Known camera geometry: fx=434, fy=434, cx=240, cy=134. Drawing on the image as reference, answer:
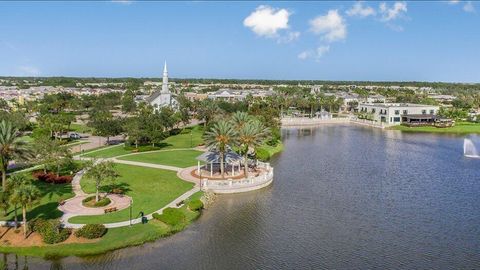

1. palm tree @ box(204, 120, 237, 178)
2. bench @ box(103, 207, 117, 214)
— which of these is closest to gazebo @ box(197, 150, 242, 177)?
palm tree @ box(204, 120, 237, 178)

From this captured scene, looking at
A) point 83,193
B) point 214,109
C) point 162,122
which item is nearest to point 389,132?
point 214,109

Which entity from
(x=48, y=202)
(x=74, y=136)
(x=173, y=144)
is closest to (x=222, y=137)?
(x=48, y=202)

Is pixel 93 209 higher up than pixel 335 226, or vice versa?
pixel 93 209

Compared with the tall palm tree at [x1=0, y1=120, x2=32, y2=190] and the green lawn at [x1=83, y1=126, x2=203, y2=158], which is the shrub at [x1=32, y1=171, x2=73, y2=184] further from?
the green lawn at [x1=83, y1=126, x2=203, y2=158]

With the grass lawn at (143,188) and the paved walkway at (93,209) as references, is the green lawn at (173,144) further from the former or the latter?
the paved walkway at (93,209)

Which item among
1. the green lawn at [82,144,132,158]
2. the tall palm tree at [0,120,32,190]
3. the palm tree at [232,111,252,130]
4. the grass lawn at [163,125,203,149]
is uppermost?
the palm tree at [232,111,252,130]

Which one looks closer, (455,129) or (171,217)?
(171,217)

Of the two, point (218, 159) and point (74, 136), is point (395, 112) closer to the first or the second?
point (218, 159)
